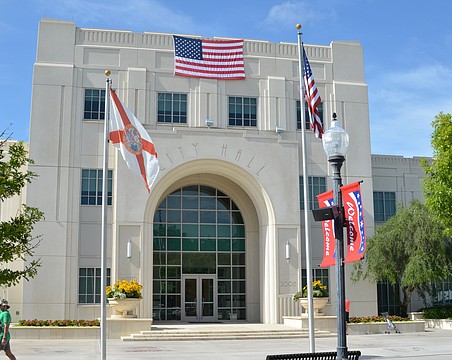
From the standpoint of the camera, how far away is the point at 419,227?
1189 inches

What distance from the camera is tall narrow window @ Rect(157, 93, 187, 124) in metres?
30.7

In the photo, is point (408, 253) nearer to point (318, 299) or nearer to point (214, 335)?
point (318, 299)

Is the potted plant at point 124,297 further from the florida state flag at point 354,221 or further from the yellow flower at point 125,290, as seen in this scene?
the florida state flag at point 354,221

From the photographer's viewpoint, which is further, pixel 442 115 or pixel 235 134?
pixel 235 134

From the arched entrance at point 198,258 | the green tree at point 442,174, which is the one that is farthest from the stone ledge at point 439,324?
the arched entrance at point 198,258

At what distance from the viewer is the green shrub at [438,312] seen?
30.6 m

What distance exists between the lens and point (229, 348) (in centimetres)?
→ 2134

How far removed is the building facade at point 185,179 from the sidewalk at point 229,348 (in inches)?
200

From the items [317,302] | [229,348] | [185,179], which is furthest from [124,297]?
[317,302]

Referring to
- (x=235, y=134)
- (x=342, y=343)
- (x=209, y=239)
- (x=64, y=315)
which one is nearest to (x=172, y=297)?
(x=209, y=239)

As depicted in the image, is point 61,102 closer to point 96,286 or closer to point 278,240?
point 96,286

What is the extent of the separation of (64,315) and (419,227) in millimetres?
17235

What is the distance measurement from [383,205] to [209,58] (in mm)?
12849

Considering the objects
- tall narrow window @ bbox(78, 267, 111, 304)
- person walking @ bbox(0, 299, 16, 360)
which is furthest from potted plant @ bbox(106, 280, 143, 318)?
person walking @ bbox(0, 299, 16, 360)
